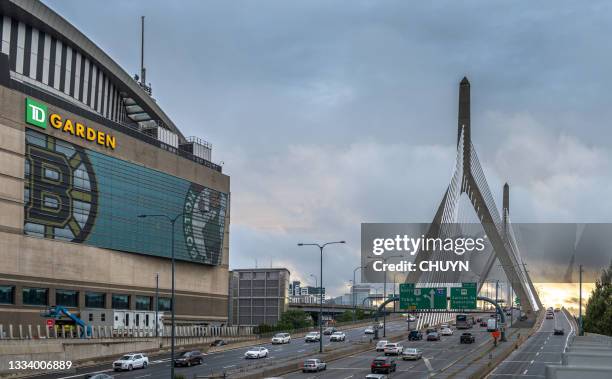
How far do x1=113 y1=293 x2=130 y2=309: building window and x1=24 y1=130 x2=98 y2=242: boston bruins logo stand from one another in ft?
39.2

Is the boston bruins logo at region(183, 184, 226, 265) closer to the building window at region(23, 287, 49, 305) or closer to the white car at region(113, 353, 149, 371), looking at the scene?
the building window at region(23, 287, 49, 305)

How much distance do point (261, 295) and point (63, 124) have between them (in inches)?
3067

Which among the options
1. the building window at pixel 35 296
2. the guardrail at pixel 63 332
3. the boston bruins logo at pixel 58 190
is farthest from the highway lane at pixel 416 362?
the boston bruins logo at pixel 58 190

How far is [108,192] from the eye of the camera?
10325 centimetres

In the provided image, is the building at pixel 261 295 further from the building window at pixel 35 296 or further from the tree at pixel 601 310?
the building window at pixel 35 296

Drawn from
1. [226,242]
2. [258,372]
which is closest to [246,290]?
[226,242]

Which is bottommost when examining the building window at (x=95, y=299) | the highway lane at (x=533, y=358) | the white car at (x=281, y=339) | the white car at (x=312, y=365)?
the white car at (x=281, y=339)

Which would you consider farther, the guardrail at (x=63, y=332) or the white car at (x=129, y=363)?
the guardrail at (x=63, y=332)

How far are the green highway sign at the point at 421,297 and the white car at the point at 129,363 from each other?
37.5 m

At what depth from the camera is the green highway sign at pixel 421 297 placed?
9656cm

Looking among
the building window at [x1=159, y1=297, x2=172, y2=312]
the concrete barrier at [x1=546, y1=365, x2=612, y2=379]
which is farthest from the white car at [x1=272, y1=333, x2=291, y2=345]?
the concrete barrier at [x1=546, y1=365, x2=612, y2=379]

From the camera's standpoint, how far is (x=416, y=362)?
77.5 m

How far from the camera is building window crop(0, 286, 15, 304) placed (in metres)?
85.0

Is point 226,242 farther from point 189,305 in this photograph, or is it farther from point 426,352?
point 426,352
